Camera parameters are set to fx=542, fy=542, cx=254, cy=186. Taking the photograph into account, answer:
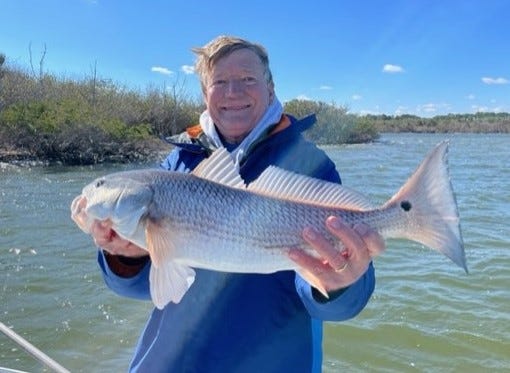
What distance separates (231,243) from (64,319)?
19.3ft

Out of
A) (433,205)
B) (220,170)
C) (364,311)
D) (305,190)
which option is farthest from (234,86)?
(364,311)

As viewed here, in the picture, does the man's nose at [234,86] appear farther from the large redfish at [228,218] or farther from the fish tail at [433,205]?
the fish tail at [433,205]

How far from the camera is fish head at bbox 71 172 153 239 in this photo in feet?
7.07

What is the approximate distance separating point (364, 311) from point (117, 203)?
6030 mm

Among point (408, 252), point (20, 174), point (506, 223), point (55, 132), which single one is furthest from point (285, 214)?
point (55, 132)

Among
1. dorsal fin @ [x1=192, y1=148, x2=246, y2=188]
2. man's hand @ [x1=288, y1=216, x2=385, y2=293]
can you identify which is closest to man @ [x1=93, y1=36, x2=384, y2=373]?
man's hand @ [x1=288, y1=216, x2=385, y2=293]

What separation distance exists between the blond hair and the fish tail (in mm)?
1055

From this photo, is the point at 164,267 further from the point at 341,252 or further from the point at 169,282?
the point at 341,252

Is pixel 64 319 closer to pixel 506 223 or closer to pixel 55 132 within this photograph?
pixel 506 223

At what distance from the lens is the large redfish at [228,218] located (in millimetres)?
2152

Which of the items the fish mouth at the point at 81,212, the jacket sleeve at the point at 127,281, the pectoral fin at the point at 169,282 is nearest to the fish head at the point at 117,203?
the fish mouth at the point at 81,212

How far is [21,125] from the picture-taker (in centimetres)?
2616

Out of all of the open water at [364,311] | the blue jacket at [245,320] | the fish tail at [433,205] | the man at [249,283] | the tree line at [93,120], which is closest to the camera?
the fish tail at [433,205]

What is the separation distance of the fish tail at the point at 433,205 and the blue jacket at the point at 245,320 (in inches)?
13.8
